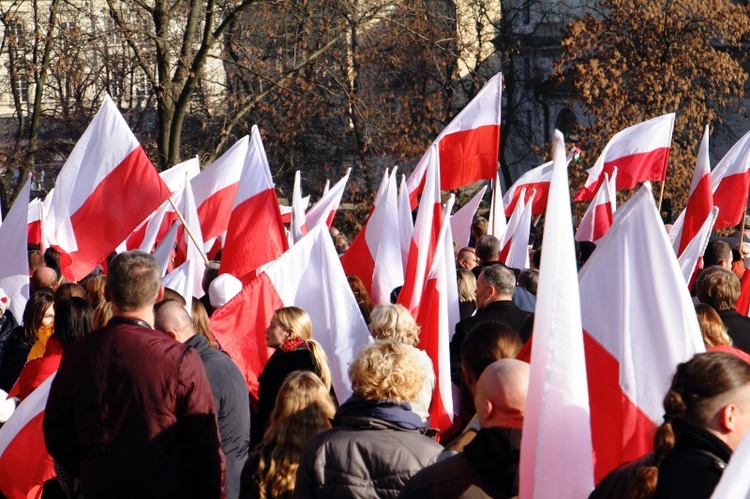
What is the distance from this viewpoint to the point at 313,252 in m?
6.83

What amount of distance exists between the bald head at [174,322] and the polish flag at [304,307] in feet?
4.46

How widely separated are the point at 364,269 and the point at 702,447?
695 cm

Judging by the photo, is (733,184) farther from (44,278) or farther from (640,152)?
(44,278)

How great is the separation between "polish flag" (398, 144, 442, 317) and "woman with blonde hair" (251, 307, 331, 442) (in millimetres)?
1557

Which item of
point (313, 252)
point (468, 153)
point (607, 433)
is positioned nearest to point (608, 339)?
point (607, 433)

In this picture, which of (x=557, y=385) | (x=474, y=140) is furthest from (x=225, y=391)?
(x=474, y=140)

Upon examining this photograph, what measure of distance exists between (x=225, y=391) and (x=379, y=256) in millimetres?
4588

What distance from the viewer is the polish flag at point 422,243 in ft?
23.6

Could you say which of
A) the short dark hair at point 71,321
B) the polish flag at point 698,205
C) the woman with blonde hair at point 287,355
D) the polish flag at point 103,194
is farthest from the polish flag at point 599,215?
the short dark hair at point 71,321

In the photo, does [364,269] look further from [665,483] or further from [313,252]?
[665,483]

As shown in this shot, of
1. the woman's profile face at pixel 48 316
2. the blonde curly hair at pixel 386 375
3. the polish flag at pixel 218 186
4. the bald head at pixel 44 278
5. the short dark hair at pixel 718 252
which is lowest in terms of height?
the short dark hair at pixel 718 252

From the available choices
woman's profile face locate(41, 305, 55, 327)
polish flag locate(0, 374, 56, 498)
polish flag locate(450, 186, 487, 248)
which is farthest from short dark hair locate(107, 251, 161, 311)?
polish flag locate(450, 186, 487, 248)

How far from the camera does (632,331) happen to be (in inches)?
144

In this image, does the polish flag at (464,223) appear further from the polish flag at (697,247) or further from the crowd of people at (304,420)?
the crowd of people at (304,420)
